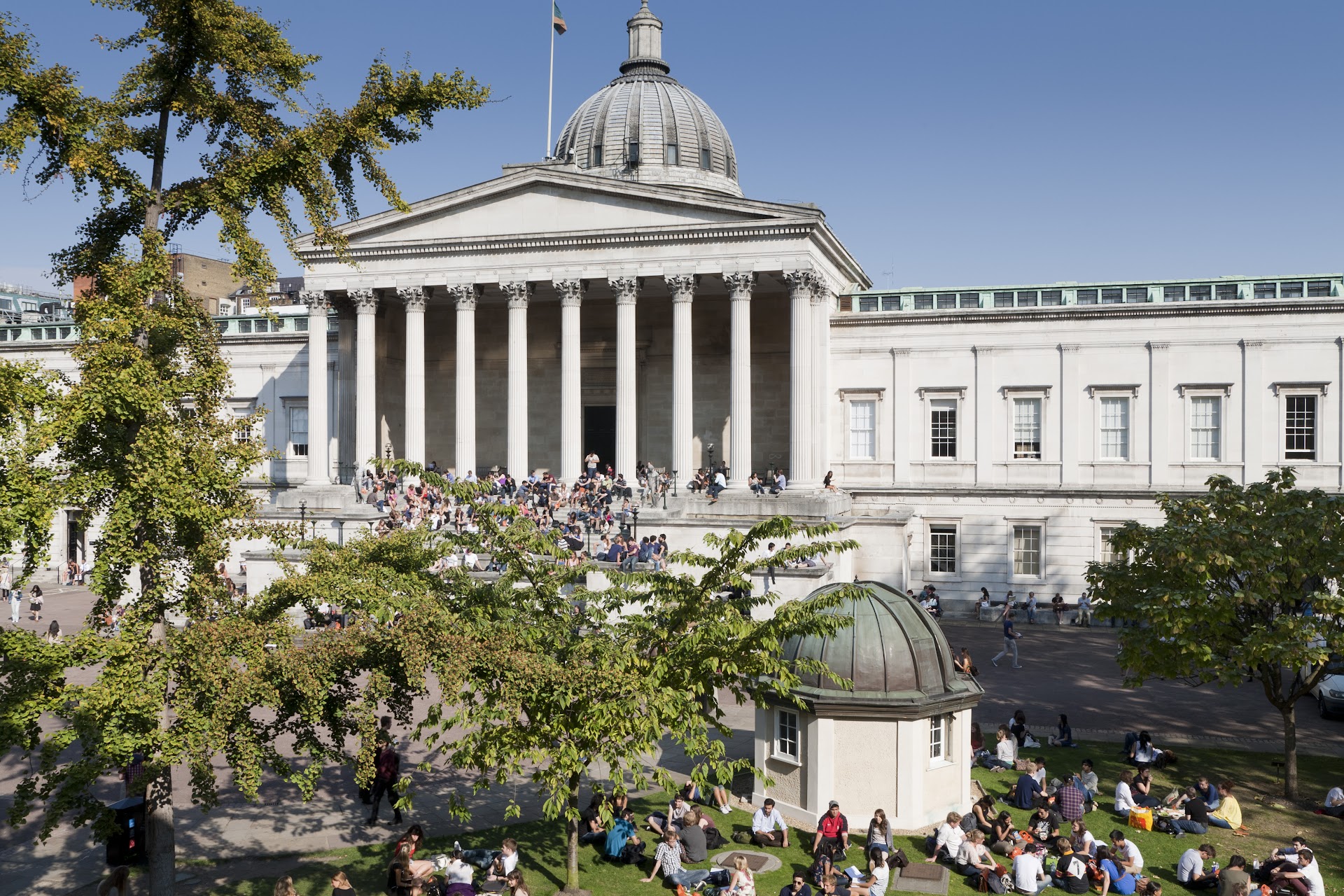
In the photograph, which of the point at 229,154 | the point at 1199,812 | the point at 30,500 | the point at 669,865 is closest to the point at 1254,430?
the point at 1199,812

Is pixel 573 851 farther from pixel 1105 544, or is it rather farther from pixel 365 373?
pixel 1105 544

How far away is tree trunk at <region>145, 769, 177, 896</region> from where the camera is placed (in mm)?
14305

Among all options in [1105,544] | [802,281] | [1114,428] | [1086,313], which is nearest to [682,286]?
[802,281]

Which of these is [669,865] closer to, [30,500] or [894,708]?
[894,708]

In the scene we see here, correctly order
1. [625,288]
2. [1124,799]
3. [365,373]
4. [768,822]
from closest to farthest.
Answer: [768,822] < [1124,799] < [625,288] < [365,373]

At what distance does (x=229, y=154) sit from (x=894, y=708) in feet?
45.4

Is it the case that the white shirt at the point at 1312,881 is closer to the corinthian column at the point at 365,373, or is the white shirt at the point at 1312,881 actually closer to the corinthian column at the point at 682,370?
the corinthian column at the point at 682,370

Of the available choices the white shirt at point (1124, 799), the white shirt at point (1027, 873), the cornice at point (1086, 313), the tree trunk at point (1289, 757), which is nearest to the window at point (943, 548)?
the cornice at point (1086, 313)

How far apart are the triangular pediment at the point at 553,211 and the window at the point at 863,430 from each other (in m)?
9.93

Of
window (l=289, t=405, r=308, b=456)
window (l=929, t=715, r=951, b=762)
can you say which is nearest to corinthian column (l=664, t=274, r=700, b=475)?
window (l=289, t=405, r=308, b=456)

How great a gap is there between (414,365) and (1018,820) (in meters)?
31.8

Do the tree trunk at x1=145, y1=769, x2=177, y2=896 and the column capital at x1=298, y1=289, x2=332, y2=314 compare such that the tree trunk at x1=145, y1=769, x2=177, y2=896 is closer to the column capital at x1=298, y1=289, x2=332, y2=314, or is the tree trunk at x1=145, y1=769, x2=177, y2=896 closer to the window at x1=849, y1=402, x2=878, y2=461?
the column capital at x1=298, y1=289, x2=332, y2=314

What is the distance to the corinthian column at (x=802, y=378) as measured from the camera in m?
41.2

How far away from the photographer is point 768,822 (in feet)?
62.1
